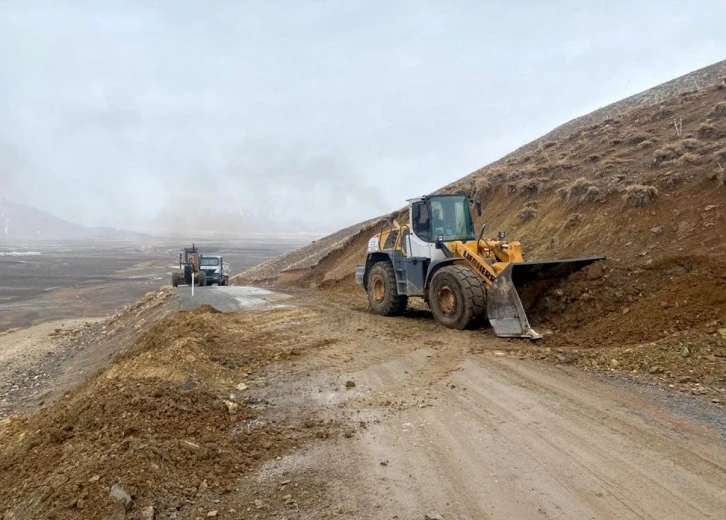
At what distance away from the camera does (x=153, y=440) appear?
474 cm

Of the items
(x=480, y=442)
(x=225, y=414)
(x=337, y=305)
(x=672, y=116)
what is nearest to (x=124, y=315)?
(x=337, y=305)

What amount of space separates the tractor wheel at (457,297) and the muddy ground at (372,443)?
1.25 metres

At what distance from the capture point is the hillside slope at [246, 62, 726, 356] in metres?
7.99

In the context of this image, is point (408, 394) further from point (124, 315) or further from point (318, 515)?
point (124, 315)

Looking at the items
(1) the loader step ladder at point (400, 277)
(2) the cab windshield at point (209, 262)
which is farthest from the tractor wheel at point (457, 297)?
(2) the cab windshield at point (209, 262)

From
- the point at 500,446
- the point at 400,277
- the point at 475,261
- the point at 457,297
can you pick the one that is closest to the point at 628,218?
the point at 475,261

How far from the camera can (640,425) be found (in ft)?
15.9

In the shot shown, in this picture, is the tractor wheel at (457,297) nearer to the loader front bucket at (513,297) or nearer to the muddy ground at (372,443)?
the loader front bucket at (513,297)

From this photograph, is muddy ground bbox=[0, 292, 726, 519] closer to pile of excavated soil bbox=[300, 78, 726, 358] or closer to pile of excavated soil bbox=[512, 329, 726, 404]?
pile of excavated soil bbox=[512, 329, 726, 404]

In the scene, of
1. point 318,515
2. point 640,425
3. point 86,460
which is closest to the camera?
point 318,515

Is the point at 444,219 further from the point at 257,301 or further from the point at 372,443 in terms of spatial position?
the point at 257,301

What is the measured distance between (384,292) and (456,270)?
3.00 meters

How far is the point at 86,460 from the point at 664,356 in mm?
6635

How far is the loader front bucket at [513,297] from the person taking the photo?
8359 millimetres
